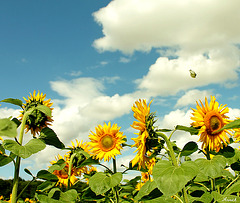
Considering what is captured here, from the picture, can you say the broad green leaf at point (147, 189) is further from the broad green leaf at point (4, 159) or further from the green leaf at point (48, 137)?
the broad green leaf at point (4, 159)

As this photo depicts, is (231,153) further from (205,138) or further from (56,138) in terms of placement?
(56,138)

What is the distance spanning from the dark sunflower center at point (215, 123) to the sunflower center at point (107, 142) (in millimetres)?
1496

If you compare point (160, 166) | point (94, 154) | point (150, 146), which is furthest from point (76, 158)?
point (160, 166)

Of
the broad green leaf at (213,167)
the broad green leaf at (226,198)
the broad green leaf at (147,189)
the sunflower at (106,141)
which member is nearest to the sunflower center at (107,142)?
the sunflower at (106,141)

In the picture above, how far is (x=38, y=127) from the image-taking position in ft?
10.4

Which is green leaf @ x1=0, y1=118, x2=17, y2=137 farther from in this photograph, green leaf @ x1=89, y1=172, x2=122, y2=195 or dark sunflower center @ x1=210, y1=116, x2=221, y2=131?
dark sunflower center @ x1=210, y1=116, x2=221, y2=131

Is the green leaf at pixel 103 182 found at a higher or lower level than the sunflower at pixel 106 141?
lower

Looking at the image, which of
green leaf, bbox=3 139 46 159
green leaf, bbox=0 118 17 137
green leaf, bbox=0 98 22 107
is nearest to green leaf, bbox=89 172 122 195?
green leaf, bbox=3 139 46 159

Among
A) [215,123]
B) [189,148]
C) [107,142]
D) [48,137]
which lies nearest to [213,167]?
[189,148]

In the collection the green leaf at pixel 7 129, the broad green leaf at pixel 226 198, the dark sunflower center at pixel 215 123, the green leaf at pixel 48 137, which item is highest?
the dark sunflower center at pixel 215 123

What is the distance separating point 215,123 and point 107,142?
1603 millimetres

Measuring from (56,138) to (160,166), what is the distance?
122cm

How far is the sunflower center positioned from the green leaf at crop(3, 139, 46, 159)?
1785 mm

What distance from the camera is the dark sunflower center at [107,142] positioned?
3.91 metres
